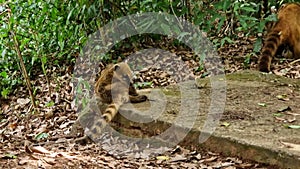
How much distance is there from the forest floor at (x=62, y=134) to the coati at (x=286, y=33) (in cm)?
20

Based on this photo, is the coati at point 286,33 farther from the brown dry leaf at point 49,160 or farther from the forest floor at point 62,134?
the brown dry leaf at point 49,160

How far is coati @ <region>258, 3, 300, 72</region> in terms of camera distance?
5.31m

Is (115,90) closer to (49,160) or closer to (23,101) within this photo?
(49,160)

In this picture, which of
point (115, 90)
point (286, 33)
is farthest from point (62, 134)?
point (286, 33)

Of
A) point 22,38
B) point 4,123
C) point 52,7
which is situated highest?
point 52,7

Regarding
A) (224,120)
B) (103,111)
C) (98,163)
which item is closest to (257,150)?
(224,120)

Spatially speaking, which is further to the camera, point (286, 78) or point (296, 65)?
point (296, 65)

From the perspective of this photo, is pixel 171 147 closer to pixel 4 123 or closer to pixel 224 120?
pixel 224 120

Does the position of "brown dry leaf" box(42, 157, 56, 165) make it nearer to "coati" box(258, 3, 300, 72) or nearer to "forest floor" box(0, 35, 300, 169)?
"forest floor" box(0, 35, 300, 169)

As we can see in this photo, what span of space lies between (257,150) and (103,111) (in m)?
1.46

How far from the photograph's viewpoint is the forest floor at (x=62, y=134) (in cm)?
268

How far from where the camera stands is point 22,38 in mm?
5449

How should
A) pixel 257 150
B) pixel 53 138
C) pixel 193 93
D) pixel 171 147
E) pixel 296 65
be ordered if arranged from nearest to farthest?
pixel 257 150 → pixel 171 147 → pixel 53 138 → pixel 193 93 → pixel 296 65

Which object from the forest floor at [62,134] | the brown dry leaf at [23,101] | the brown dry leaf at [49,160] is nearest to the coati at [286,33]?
the forest floor at [62,134]
